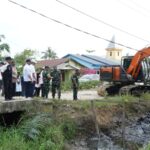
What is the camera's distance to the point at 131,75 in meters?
26.6

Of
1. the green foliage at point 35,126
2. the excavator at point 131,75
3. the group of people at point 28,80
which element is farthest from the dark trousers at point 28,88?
the excavator at point 131,75

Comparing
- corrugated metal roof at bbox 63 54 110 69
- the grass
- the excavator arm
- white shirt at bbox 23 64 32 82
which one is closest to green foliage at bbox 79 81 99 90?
the excavator arm

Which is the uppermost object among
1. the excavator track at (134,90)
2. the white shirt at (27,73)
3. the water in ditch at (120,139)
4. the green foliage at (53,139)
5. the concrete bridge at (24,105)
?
the white shirt at (27,73)

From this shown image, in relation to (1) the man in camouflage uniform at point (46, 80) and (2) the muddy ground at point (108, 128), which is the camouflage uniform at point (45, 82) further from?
(2) the muddy ground at point (108, 128)

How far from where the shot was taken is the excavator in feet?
85.3

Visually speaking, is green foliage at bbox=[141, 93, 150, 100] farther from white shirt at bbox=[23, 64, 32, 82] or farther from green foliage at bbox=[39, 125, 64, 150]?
green foliage at bbox=[39, 125, 64, 150]

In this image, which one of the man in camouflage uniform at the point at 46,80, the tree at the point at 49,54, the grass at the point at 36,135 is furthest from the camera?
the tree at the point at 49,54

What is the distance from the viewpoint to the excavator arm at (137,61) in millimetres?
26234

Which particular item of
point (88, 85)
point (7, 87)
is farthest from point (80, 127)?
point (88, 85)

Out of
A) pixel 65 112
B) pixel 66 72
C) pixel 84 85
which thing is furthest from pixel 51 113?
pixel 66 72

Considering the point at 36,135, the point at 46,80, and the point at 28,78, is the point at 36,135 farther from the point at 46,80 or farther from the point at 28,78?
the point at 46,80

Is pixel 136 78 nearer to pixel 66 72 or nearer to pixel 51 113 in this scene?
pixel 51 113

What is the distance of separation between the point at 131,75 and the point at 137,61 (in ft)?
2.71

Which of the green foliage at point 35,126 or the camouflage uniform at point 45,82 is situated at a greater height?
the camouflage uniform at point 45,82
